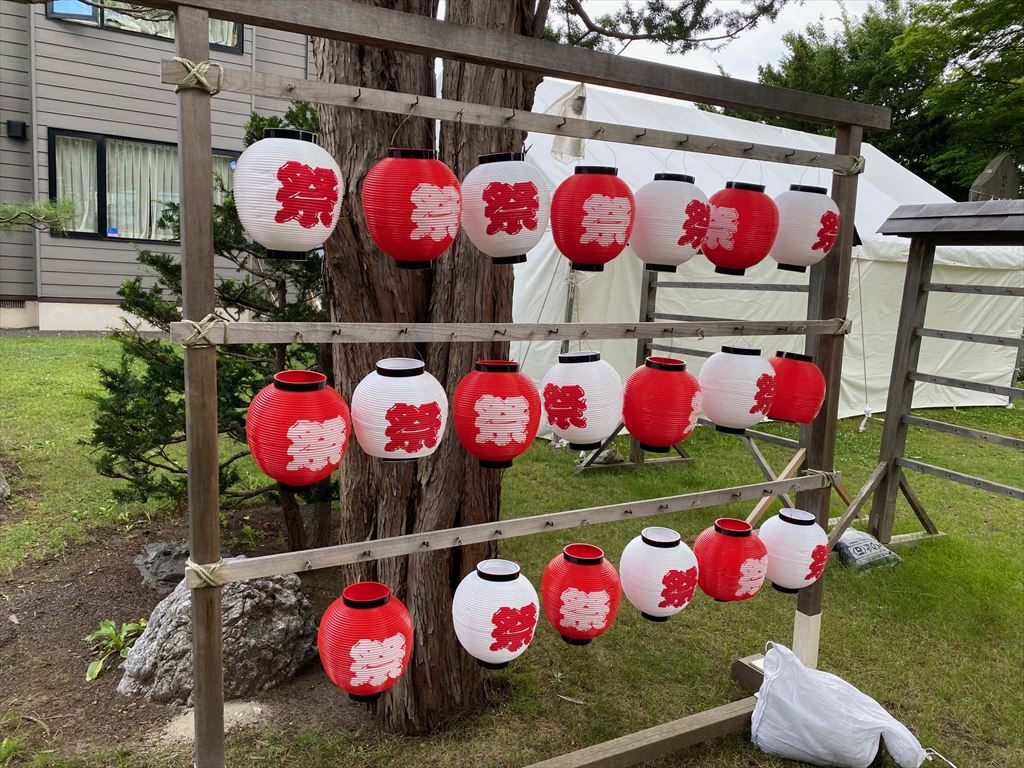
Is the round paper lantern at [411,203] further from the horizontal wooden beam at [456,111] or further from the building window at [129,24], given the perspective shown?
the building window at [129,24]

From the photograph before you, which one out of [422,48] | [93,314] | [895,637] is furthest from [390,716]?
[93,314]

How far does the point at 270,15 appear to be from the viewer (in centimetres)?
180

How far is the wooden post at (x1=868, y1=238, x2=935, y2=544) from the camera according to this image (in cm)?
497

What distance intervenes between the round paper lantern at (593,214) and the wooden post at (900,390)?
3558 mm

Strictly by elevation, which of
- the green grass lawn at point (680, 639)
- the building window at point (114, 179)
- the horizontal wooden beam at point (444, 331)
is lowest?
the green grass lawn at point (680, 639)

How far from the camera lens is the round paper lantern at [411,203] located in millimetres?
1921

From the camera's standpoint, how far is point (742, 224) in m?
2.50

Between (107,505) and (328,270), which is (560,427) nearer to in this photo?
(328,270)

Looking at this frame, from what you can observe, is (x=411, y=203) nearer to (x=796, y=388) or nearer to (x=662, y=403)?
(x=662, y=403)

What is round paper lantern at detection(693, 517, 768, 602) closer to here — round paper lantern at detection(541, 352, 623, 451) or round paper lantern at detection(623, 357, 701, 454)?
round paper lantern at detection(623, 357, 701, 454)

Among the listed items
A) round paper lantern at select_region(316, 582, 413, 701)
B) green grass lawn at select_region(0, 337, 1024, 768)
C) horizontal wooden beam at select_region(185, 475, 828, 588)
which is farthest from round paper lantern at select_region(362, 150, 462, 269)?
green grass lawn at select_region(0, 337, 1024, 768)

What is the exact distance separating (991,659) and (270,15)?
14.4 ft

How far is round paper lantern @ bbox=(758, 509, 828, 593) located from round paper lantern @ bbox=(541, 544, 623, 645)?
0.74m

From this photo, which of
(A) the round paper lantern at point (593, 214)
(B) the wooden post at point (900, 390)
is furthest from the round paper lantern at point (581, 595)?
(B) the wooden post at point (900, 390)
